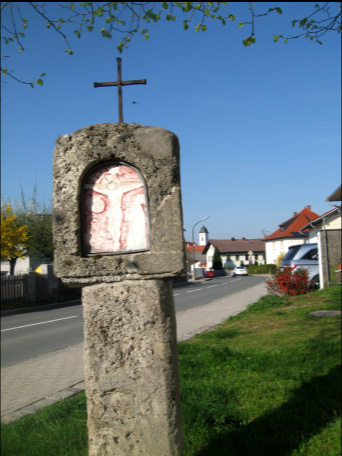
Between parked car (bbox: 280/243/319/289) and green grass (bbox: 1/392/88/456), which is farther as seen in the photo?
parked car (bbox: 280/243/319/289)

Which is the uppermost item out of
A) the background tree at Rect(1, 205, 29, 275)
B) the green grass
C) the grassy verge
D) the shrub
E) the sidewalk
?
the background tree at Rect(1, 205, 29, 275)

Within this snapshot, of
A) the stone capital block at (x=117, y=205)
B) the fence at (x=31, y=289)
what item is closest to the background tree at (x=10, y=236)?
the fence at (x=31, y=289)

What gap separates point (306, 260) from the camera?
50.6ft

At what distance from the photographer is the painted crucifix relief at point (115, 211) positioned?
2527 millimetres

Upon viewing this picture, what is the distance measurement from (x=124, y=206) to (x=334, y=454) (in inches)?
84.5

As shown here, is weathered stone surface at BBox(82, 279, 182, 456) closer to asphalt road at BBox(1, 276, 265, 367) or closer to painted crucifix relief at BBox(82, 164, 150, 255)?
painted crucifix relief at BBox(82, 164, 150, 255)

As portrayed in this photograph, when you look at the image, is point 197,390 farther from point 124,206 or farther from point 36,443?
point 124,206

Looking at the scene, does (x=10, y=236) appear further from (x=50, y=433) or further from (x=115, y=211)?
(x=115, y=211)

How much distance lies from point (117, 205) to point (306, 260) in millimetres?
13874

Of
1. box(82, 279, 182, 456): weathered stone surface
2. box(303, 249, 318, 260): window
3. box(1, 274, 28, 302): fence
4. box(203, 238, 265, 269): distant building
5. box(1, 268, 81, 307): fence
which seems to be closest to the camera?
box(82, 279, 182, 456): weathered stone surface

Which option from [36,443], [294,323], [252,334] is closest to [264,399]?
[36,443]

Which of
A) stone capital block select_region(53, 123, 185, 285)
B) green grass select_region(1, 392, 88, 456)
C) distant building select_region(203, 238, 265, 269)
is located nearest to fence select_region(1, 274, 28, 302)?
green grass select_region(1, 392, 88, 456)

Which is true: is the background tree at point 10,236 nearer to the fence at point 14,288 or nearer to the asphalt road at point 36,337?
the fence at point 14,288

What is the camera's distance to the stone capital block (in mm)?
2449
